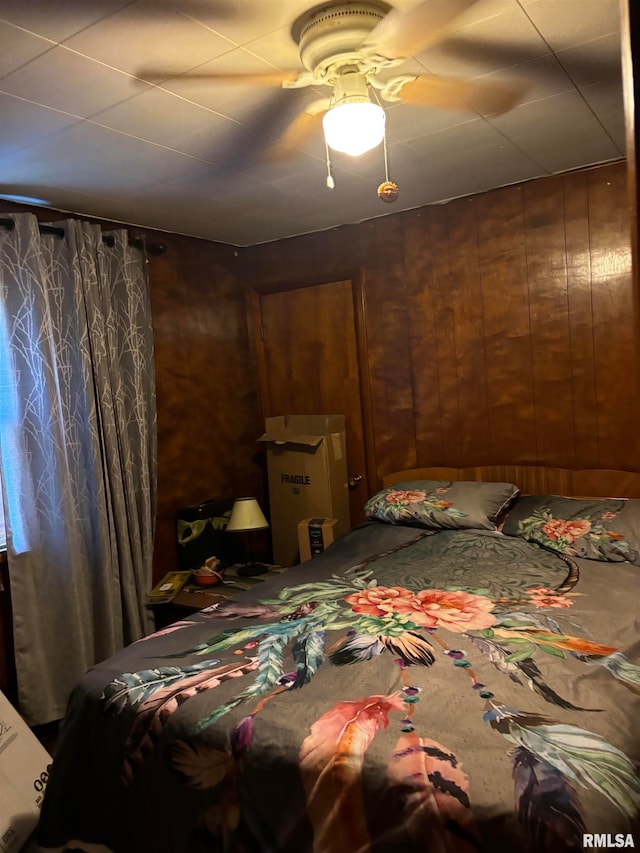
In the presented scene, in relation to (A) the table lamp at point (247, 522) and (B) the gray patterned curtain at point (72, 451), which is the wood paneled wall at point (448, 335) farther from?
(A) the table lamp at point (247, 522)

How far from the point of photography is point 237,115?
6.48ft

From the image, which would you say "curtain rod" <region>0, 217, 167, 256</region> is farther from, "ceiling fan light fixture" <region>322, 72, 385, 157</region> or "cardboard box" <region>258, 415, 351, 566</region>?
"ceiling fan light fixture" <region>322, 72, 385, 157</region>

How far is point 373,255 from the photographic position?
346 cm

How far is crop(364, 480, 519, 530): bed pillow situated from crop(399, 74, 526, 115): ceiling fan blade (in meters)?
1.63

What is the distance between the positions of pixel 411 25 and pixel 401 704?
5.03ft

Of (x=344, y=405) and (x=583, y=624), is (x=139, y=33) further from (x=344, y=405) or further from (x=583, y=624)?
(x=344, y=405)

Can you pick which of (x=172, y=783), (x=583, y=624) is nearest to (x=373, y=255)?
(x=583, y=624)

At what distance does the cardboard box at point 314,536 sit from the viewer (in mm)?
3246

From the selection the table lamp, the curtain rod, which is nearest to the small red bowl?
the table lamp

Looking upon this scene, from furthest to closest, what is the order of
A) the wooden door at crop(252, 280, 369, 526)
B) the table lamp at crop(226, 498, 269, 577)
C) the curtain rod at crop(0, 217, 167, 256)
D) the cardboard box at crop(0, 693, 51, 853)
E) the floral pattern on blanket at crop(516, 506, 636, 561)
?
1. the wooden door at crop(252, 280, 369, 526)
2. the table lamp at crop(226, 498, 269, 577)
3. the curtain rod at crop(0, 217, 167, 256)
4. the floral pattern on blanket at crop(516, 506, 636, 561)
5. the cardboard box at crop(0, 693, 51, 853)

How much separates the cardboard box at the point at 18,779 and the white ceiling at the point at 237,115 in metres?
2.14

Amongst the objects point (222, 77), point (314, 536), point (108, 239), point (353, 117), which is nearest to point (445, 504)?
point (314, 536)

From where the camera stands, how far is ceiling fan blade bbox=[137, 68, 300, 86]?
5.57 ft

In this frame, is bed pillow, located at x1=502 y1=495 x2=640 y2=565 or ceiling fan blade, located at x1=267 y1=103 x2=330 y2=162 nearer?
ceiling fan blade, located at x1=267 y1=103 x2=330 y2=162
